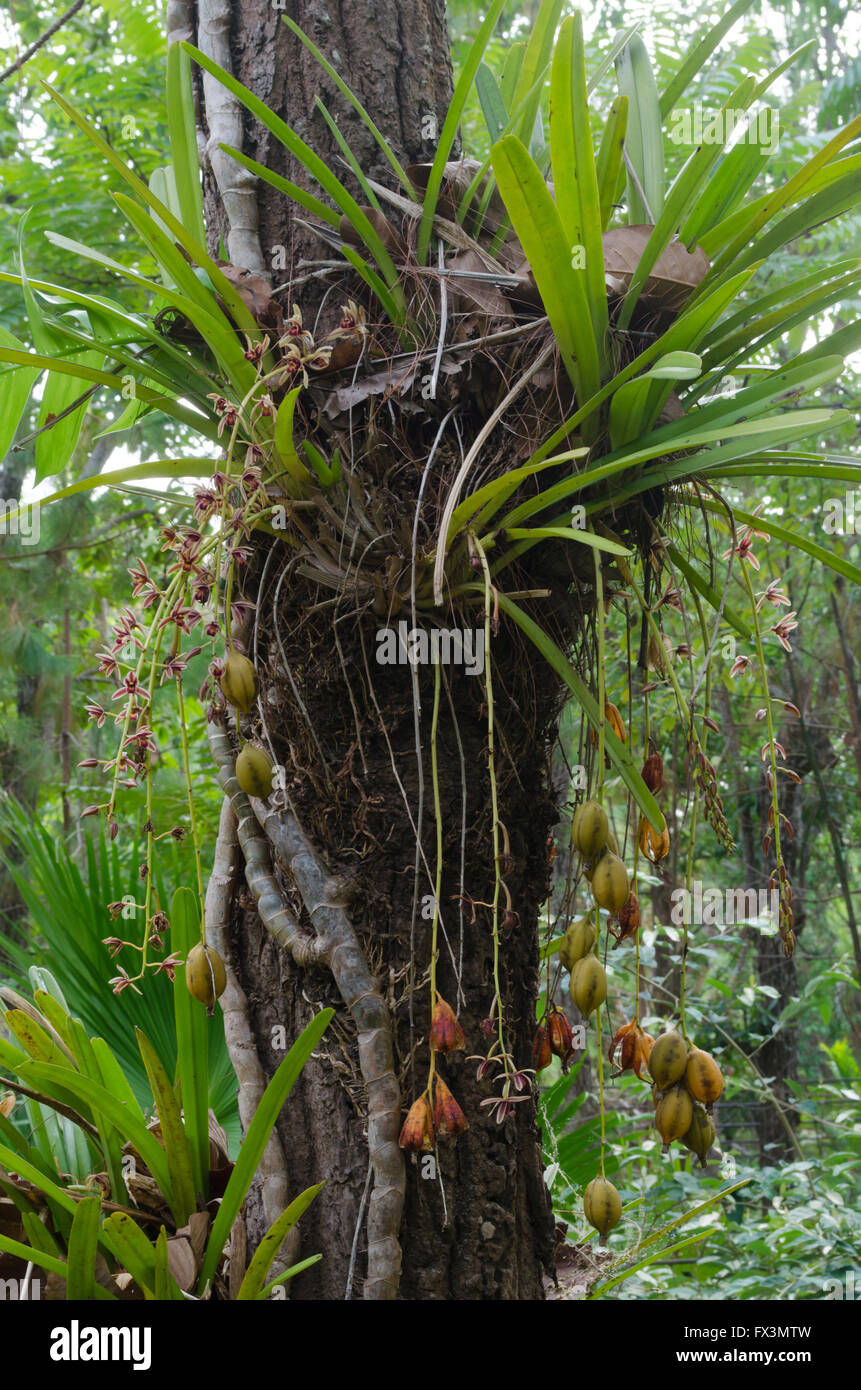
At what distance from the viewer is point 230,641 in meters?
0.89

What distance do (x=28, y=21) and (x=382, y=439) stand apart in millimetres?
5883

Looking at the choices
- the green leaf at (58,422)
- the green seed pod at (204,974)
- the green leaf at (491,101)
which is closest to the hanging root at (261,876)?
the green seed pod at (204,974)

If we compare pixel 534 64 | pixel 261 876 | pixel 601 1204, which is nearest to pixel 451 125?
pixel 534 64

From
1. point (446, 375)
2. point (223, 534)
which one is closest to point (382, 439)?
point (446, 375)

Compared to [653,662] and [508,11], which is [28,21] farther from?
[653,662]

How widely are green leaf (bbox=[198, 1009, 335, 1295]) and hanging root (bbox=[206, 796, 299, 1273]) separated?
62 millimetres

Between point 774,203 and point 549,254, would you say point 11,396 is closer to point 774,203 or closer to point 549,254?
point 549,254

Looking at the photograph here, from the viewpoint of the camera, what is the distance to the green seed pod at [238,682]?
0.87 metres

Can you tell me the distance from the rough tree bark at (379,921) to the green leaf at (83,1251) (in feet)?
0.67

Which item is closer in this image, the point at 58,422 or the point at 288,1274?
the point at 288,1274

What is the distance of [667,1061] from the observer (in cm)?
87

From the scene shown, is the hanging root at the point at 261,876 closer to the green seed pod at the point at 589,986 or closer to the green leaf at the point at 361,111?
the green seed pod at the point at 589,986

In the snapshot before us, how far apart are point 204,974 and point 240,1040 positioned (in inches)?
7.1

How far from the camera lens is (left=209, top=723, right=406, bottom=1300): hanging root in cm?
92
